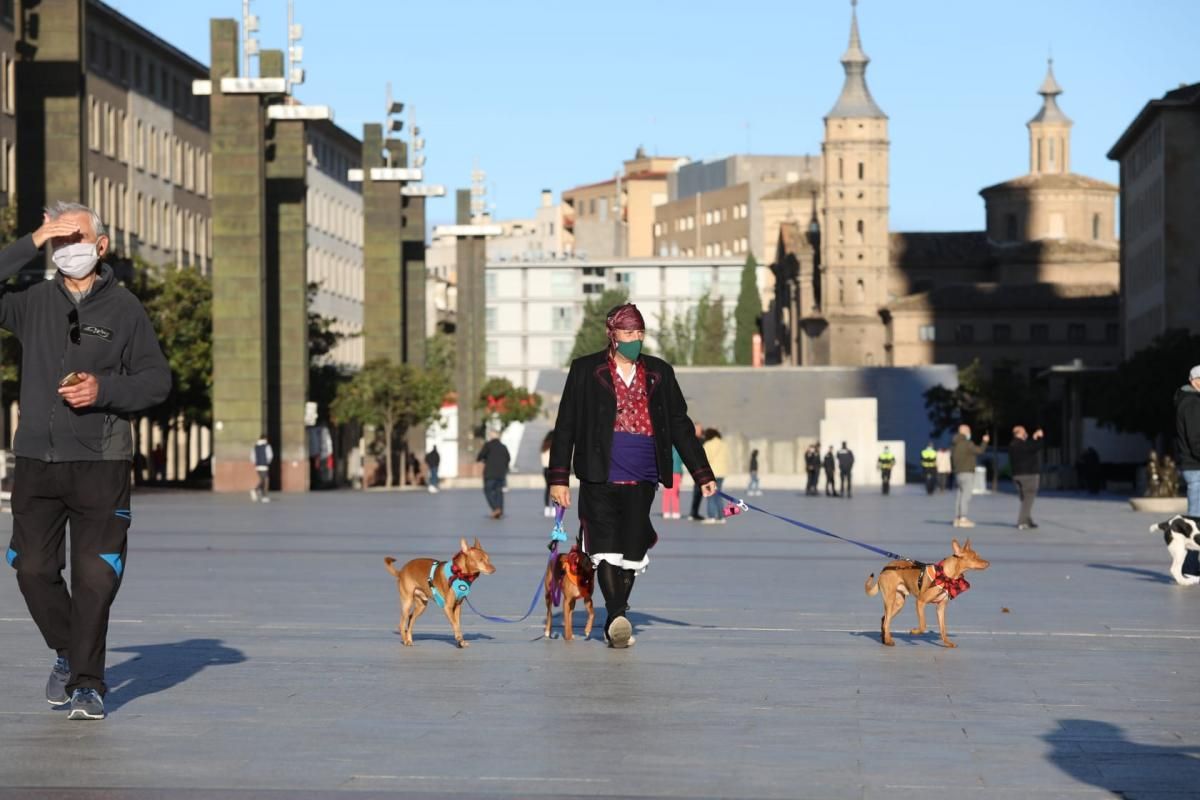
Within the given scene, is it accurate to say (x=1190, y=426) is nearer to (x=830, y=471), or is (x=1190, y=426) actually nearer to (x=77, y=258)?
(x=77, y=258)

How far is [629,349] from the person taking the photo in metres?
13.5

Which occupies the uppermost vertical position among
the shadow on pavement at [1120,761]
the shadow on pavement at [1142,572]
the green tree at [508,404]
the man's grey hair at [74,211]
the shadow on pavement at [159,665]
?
the green tree at [508,404]

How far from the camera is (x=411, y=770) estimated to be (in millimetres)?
8625

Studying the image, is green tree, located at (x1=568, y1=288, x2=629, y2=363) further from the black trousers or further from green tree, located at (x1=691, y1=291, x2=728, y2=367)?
the black trousers

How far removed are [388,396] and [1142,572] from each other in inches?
2420

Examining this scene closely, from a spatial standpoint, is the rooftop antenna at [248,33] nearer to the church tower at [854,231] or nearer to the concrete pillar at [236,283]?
the concrete pillar at [236,283]

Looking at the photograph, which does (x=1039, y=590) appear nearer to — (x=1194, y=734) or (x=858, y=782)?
(x=1194, y=734)

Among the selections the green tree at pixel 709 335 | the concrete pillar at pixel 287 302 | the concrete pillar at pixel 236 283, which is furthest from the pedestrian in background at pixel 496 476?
the green tree at pixel 709 335

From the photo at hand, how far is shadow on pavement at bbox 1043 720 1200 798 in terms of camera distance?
27.4 feet

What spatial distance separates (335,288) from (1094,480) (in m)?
61.4

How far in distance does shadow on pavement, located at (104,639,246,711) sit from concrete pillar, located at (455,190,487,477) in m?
78.6

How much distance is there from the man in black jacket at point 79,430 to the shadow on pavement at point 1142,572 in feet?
45.5

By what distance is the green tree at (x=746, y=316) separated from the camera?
631 feet

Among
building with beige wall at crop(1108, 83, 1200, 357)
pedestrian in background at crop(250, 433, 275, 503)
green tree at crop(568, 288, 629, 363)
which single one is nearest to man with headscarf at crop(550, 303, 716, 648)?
pedestrian in background at crop(250, 433, 275, 503)
